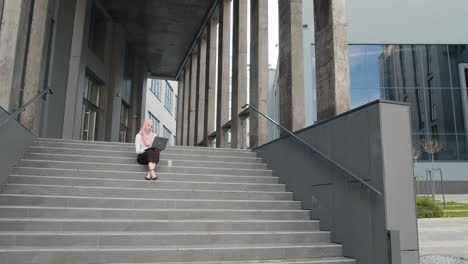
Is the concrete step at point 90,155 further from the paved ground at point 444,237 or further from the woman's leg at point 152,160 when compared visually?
the paved ground at point 444,237

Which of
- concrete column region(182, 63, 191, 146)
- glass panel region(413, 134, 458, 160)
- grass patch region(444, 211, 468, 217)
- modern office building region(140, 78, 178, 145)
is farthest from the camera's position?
modern office building region(140, 78, 178, 145)

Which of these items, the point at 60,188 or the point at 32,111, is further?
the point at 32,111

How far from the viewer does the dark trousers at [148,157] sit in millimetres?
7145

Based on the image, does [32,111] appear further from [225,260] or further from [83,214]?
[225,260]

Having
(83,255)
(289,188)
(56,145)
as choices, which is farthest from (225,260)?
(56,145)

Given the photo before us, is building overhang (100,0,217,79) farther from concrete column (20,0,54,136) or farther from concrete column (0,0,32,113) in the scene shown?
concrete column (0,0,32,113)

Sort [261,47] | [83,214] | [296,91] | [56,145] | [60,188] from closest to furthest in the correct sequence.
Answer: [83,214] → [60,188] → [56,145] → [296,91] → [261,47]

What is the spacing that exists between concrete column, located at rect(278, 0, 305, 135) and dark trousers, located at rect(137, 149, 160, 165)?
3.20m

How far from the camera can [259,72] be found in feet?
38.1

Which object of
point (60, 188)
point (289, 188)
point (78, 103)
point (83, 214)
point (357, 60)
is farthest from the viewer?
point (357, 60)

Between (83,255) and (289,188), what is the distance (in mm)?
4090

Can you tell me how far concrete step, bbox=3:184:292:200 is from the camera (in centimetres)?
598

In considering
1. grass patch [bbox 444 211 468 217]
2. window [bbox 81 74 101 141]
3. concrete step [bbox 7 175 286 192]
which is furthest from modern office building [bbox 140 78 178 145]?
concrete step [bbox 7 175 286 192]

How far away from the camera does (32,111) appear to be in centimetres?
855
